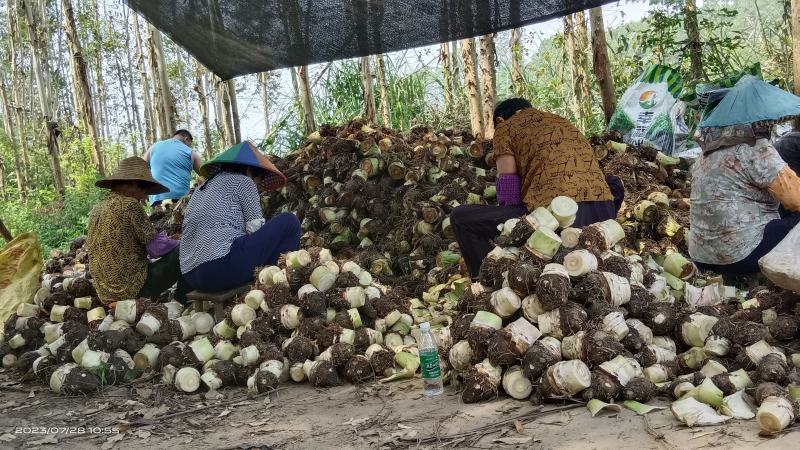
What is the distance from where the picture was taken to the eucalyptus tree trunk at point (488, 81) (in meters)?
7.27

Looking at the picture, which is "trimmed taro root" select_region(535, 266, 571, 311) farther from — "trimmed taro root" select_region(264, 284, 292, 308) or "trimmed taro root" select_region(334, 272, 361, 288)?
"trimmed taro root" select_region(264, 284, 292, 308)

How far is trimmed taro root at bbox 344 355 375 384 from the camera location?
11.5 feet

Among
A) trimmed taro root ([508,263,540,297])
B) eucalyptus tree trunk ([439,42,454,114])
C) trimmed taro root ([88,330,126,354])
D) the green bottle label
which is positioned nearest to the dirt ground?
the green bottle label

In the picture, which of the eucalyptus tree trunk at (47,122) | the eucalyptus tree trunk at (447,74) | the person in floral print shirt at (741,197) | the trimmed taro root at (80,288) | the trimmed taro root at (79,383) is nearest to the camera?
the person in floral print shirt at (741,197)

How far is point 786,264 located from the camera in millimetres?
2783

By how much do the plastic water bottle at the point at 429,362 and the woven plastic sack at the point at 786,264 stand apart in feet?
4.73

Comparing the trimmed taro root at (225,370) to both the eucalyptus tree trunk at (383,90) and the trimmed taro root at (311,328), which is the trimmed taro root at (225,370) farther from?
the eucalyptus tree trunk at (383,90)

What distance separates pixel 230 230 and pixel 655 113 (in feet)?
14.1

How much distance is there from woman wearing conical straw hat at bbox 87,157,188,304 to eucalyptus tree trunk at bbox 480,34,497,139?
3799 mm

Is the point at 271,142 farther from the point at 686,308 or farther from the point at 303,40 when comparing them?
the point at 686,308

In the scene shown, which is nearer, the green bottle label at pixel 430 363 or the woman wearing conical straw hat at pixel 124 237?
the green bottle label at pixel 430 363

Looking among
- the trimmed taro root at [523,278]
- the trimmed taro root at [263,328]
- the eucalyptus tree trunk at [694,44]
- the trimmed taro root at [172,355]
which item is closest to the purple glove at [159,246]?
the trimmed taro root at [172,355]

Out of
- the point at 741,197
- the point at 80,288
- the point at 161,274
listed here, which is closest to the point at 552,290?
the point at 741,197

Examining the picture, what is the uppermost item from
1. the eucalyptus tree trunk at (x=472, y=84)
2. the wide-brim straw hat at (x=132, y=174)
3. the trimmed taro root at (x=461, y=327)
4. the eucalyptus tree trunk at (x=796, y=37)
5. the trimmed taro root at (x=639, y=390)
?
the eucalyptus tree trunk at (x=472, y=84)
